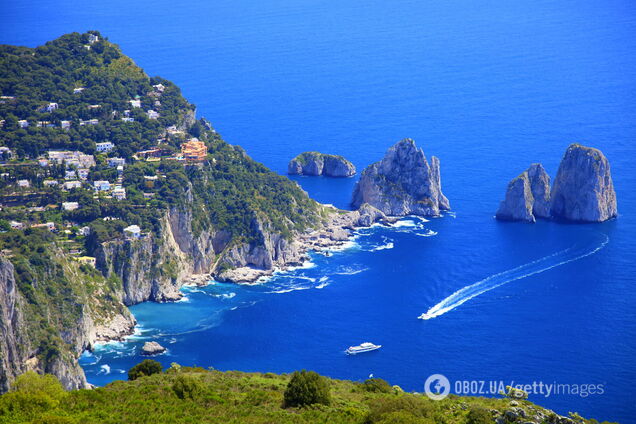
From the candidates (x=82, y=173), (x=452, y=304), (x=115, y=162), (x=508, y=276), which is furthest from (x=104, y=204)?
(x=508, y=276)

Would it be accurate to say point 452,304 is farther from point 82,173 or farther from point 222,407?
point 222,407

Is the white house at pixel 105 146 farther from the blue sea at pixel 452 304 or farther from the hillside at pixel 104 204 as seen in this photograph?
the blue sea at pixel 452 304

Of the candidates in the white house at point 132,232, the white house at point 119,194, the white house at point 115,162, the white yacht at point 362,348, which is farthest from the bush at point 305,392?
the white house at point 115,162

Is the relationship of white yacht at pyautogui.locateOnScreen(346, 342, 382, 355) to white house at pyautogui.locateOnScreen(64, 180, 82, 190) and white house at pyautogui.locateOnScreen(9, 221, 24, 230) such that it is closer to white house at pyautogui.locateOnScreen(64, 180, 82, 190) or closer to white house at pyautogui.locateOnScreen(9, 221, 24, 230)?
white house at pyautogui.locateOnScreen(9, 221, 24, 230)

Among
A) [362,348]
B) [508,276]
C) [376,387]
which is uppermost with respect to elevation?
[508,276]

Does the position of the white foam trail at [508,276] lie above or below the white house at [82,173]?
below

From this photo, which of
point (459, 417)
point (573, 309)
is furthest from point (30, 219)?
point (459, 417)

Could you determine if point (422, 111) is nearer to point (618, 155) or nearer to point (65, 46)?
point (618, 155)
